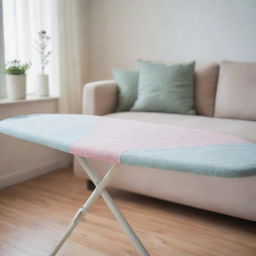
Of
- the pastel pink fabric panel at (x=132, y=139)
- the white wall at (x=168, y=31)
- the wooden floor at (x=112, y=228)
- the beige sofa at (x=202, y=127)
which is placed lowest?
the wooden floor at (x=112, y=228)

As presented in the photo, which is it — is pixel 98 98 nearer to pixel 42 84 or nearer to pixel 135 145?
pixel 42 84

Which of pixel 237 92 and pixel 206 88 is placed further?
pixel 206 88

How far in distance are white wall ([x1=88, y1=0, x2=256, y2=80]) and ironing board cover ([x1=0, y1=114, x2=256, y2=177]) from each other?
162 centimetres

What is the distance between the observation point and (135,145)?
1.29 m

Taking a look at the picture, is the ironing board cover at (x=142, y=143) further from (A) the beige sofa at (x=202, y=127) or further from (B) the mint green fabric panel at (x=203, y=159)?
(A) the beige sofa at (x=202, y=127)

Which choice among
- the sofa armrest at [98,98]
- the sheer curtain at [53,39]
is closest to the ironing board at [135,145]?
the sofa armrest at [98,98]

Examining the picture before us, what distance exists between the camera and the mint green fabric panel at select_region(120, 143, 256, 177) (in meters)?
1.03

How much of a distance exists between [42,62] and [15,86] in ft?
1.24

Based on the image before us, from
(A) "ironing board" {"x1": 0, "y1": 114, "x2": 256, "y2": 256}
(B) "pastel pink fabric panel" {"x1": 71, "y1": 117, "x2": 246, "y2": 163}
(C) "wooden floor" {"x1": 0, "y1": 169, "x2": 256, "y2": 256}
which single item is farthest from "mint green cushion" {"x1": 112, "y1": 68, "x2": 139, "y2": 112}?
(B) "pastel pink fabric panel" {"x1": 71, "y1": 117, "x2": 246, "y2": 163}

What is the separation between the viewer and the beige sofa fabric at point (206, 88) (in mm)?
2783

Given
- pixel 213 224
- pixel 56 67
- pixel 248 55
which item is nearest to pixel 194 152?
pixel 213 224

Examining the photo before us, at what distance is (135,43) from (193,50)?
1.91ft

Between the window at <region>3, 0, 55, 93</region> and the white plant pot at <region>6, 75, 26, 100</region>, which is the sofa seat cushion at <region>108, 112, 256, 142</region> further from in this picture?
the window at <region>3, 0, 55, 93</region>

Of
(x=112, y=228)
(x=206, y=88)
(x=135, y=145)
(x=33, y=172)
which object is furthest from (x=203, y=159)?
(x=33, y=172)
